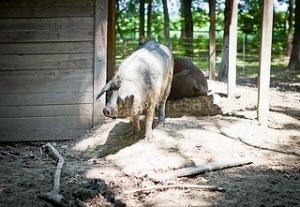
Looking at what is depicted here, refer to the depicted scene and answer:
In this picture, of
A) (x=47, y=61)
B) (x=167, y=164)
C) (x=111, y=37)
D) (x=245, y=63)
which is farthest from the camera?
(x=245, y=63)

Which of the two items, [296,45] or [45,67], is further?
[296,45]

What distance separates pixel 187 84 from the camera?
10555 mm

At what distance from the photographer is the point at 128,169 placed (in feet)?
19.3

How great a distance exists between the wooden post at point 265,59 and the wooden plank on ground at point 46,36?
9.12 feet

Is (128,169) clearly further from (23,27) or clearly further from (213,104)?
(213,104)

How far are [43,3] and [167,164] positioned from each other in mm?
3332

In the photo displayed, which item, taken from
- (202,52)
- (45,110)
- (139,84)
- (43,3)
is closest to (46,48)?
(43,3)

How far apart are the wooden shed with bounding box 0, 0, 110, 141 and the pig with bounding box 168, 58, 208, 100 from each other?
316 centimetres

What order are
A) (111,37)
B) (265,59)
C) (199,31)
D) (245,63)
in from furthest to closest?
(199,31)
(245,63)
(111,37)
(265,59)

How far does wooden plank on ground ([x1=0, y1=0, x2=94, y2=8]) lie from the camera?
24.4 feet

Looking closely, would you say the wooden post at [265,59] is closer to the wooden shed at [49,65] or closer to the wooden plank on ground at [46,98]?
the wooden shed at [49,65]

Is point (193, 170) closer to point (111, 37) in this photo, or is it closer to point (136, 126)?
point (136, 126)

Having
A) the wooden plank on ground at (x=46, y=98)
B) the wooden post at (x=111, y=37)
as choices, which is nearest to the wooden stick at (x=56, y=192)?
the wooden plank on ground at (x=46, y=98)

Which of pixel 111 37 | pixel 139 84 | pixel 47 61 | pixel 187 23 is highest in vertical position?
pixel 187 23
